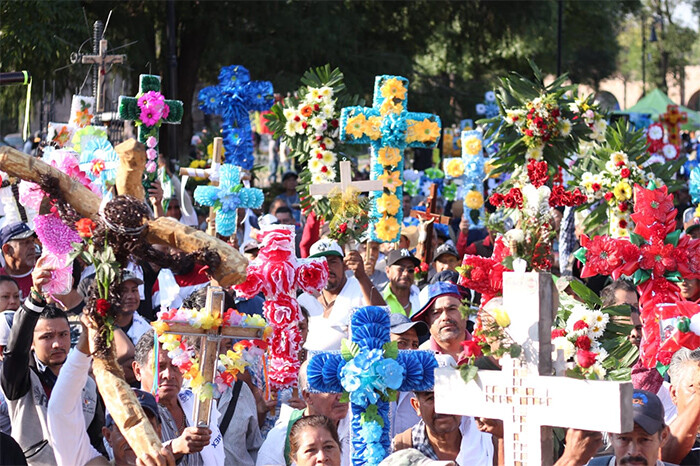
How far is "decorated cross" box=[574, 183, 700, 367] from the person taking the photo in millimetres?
6723

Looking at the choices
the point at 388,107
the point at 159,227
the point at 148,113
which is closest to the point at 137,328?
the point at 148,113

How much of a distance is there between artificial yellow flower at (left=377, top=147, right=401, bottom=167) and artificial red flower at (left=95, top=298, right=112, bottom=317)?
6.23 m

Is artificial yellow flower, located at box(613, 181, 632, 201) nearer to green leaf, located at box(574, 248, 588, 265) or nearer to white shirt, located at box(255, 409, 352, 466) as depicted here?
green leaf, located at box(574, 248, 588, 265)

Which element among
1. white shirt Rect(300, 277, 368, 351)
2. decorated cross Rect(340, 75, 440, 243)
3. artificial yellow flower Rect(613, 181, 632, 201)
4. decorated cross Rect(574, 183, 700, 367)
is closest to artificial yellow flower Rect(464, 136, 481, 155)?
decorated cross Rect(340, 75, 440, 243)

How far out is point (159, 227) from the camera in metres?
4.64

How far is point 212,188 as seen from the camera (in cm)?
952

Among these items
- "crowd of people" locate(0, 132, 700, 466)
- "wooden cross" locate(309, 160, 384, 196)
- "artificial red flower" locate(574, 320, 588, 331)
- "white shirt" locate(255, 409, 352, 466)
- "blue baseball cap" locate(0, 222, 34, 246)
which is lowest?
"white shirt" locate(255, 409, 352, 466)

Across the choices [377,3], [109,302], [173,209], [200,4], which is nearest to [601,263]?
[109,302]

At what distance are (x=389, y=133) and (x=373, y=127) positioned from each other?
0.17 meters

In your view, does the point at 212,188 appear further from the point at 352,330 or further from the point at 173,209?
the point at 352,330

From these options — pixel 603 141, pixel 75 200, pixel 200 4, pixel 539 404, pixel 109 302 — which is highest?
pixel 200 4

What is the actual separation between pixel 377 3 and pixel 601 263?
16.9m

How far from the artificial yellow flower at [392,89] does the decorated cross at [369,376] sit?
5899mm

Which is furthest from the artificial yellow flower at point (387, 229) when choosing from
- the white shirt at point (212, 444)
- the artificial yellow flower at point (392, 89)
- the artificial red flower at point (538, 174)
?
the white shirt at point (212, 444)
